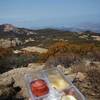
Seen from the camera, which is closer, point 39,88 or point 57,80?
point 39,88

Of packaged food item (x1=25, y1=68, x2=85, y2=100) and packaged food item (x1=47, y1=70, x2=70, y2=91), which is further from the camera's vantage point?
packaged food item (x1=47, y1=70, x2=70, y2=91)

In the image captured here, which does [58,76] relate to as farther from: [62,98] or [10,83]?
[10,83]

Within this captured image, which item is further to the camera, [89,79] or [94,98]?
[89,79]

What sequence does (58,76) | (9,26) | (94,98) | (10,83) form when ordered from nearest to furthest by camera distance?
(58,76), (94,98), (10,83), (9,26)

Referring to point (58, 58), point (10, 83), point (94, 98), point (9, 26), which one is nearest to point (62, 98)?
point (94, 98)

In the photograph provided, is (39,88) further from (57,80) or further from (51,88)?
(57,80)

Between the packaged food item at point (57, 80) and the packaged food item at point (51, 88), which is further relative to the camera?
the packaged food item at point (57, 80)

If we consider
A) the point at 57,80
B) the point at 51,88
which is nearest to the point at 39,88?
the point at 51,88

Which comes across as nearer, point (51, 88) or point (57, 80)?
point (51, 88)
